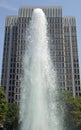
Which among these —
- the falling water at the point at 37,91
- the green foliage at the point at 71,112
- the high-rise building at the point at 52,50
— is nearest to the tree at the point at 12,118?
the green foliage at the point at 71,112

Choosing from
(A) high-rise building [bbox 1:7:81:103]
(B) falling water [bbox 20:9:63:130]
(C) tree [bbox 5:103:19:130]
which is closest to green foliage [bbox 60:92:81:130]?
(C) tree [bbox 5:103:19:130]

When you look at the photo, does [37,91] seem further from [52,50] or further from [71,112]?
[52,50]

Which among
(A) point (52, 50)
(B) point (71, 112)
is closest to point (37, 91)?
(B) point (71, 112)

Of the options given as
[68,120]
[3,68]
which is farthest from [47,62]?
[3,68]

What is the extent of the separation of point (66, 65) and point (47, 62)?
96.9 meters

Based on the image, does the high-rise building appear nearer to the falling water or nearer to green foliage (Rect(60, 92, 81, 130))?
green foliage (Rect(60, 92, 81, 130))

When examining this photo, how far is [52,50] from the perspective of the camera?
418ft

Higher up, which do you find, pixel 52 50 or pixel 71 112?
pixel 52 50

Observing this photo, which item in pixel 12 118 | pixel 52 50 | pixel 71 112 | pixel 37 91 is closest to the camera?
pixel 37 91

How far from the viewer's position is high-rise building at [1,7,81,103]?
12623 cm

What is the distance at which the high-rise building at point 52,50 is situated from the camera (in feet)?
414

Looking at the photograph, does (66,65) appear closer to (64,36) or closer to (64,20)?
(64,36)

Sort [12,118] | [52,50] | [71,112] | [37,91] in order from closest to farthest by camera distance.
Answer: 1. [37,91]
2. [71,112]
3. [12,118]
4. [52,50]

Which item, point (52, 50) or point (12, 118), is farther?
point (52, 50)
